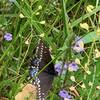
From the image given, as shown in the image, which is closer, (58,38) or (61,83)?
(61,83)

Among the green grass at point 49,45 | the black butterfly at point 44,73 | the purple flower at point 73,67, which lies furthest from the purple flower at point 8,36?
the purple flower at point 73,67

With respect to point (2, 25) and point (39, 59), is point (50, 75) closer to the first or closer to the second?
point (39, 59)

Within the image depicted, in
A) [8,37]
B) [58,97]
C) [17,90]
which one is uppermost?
[8,37]

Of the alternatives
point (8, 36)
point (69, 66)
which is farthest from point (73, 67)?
point (8, 36)

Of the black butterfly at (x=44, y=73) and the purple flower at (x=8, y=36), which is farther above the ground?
the purple flower at (x=8, y=36)

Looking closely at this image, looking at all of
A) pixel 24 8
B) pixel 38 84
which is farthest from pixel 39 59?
pixel 24 8

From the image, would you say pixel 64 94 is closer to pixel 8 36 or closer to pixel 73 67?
pixel 73 67

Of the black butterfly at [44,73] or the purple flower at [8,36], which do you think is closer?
the black butterfly at [44,73]

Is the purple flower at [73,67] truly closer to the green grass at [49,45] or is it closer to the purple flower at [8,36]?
the green grass at [49,45]
